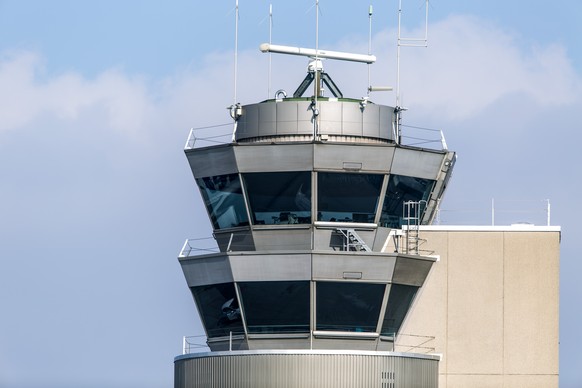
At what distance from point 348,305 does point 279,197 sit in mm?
5452

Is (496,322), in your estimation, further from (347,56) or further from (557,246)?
(347,56)

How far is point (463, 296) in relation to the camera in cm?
9469

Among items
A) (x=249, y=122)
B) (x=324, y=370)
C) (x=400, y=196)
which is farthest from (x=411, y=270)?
(x=249, y=122)

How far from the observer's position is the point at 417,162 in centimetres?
9475

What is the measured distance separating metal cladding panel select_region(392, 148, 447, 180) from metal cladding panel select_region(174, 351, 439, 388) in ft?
25.7

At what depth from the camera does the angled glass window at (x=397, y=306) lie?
3701 inches

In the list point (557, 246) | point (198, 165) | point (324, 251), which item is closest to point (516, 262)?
point (557, 246)

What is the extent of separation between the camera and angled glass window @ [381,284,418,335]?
9400cm

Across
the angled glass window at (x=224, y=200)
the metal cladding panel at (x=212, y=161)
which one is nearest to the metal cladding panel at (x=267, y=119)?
the metal cladding panel at (x=212, y=161)

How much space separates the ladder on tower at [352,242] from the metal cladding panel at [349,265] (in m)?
0.75

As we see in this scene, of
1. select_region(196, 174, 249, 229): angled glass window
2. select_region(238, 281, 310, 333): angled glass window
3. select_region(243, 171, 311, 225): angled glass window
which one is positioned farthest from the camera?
select_region(196, 174, 249, 229): angled glass window

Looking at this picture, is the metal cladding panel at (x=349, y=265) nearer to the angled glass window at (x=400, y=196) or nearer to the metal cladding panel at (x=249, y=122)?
the angled glass window at (x=400, y=196)

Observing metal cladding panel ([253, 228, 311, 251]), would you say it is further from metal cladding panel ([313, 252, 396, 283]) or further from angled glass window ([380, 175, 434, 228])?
angled glass window ([380, 175, 434, 228])

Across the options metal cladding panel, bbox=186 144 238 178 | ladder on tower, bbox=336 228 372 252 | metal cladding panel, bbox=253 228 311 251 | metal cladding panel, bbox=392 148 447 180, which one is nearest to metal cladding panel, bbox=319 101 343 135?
metal cladding panel, bbox=392 148 447 180
